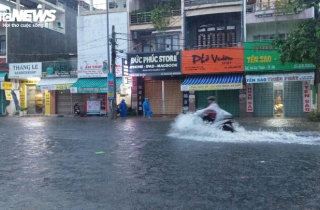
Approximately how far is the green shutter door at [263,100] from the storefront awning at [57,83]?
15.5m

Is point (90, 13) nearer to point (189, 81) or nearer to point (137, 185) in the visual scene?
point (189, 81)

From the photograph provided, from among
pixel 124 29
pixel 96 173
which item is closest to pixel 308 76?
pixel 124 29

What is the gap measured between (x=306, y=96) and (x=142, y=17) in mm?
14121

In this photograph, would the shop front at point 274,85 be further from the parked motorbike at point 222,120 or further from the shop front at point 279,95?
the parked motorbike at point 222,120

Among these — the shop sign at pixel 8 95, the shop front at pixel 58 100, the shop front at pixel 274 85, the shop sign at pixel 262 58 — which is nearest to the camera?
the shop front at pixel 274 85

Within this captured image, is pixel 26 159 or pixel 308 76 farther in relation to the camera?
pixel 308 76

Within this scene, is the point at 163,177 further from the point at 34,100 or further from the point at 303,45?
the point at 34,100

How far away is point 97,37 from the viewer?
32.6 meters

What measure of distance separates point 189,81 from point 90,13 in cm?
1130

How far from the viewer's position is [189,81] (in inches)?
1117

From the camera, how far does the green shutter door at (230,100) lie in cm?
2873

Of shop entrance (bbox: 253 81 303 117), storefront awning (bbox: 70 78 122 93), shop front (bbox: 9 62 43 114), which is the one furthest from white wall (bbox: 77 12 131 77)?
shop entrance (bbox: 253 81 303 117)

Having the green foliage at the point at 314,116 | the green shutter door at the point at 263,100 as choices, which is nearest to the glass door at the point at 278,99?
the green shutter door at the point at 263,100

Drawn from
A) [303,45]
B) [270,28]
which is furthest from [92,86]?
[303,45]
